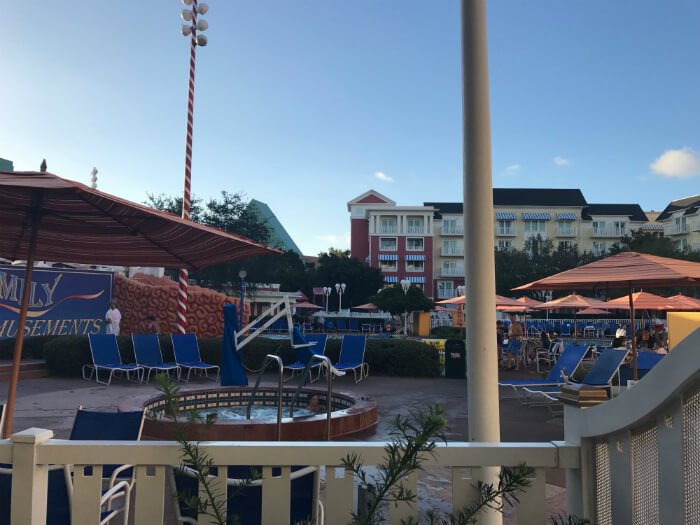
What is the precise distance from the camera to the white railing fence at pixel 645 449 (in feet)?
5.15

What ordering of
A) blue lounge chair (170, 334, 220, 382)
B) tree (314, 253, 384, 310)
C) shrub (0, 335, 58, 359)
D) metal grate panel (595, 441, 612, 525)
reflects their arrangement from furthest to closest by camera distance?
tree (314, 253, 384, 310), shrub (0, 335, 58, 359), blue lounge chair (170, 334, 220, 382), metal grate panel (595, 441, 612, 525)

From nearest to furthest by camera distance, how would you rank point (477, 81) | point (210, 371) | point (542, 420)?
point (477, 81), point (542, 420), point (210, 371)

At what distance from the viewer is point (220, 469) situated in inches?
81.0

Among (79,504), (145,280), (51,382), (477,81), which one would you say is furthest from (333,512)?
(145,280)

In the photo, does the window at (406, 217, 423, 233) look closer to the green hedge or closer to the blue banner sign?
the blue banner sign

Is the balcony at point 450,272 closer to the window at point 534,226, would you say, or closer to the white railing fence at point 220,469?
the window at point 534,226

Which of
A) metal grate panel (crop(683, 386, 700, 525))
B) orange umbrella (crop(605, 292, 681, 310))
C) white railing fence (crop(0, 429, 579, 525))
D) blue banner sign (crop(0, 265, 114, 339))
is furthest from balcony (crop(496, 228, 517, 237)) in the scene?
metal grate panel (crop(683, 386, 700, 525))

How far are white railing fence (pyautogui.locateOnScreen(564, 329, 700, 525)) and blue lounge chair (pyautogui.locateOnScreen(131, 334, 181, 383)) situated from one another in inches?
399

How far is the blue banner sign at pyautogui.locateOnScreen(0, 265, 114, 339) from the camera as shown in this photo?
13.9 meters

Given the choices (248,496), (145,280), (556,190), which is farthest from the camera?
(556,190)

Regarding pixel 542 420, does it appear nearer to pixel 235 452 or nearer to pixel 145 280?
pixel 235 452

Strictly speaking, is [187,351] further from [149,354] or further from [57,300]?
[57,300]

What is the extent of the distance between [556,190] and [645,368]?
62.8 metres

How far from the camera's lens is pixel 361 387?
10695 mm
